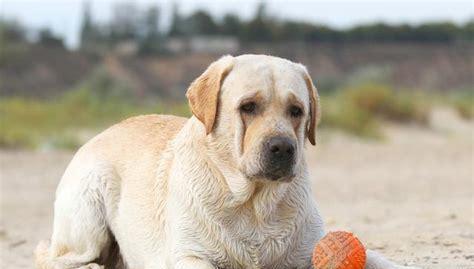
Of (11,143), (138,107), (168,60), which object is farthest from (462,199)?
(168,60)

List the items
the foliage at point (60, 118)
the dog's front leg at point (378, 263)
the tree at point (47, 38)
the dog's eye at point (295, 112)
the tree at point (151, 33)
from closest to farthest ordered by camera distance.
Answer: the dog's eye at point (295, 112) < the dog's front leg at point (378, 263) < the foliage at point (60, 118) < the tree at point (47, 38) < the tree at point (151, 33)

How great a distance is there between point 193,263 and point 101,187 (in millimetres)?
1463

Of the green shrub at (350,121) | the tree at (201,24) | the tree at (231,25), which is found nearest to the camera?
the green shrub at (350,121)

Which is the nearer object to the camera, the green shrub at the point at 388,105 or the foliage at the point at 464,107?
the green shrub at the point at 388,105

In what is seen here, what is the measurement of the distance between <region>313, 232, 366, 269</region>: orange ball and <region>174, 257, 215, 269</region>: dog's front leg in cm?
64

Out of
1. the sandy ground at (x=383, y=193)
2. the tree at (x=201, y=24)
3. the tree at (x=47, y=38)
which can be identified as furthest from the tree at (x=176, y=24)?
the sandy ground at (x=383, y=193)

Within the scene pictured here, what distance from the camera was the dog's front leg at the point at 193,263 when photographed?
609 centimetres

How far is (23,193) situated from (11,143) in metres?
4.62

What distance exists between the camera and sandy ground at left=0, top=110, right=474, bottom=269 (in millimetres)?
8328

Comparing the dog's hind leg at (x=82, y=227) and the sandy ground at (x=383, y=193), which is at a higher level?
the dog's hind leg at (x=82, y=227)

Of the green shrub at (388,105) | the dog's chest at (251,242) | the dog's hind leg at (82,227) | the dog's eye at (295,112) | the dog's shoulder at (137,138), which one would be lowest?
the green shrub at (388,105)

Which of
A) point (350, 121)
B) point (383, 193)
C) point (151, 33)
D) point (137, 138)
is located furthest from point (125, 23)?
point (137, 138)

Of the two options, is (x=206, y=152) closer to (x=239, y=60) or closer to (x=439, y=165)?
(x=239, y=60)

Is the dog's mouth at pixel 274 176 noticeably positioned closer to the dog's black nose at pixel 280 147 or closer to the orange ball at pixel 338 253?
the dog's black nose at pixel 280 147
